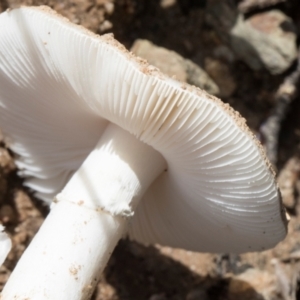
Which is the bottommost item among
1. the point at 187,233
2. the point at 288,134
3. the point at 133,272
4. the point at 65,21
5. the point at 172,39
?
the point at 288,134

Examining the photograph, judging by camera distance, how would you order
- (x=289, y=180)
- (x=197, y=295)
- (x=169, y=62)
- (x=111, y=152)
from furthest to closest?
1. (x=289, y=180)
2. (x=169, y=62)
3. (x=197, y=295)
4. (x=111, y=152)

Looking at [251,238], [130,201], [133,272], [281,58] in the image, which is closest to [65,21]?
[130,201]

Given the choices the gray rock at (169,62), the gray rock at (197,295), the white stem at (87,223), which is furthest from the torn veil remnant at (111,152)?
the gray rock at (169,62)

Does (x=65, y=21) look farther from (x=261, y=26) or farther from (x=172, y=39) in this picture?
(x=261, y=26)

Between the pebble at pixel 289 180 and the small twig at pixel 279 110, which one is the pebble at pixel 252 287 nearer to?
the pebble at pixel 289 180

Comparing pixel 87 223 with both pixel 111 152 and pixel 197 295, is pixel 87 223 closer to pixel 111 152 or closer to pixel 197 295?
pixel 111 152

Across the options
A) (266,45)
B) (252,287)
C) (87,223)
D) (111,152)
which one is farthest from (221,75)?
(87,223)
